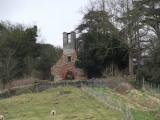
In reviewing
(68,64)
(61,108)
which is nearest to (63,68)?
(68,64)

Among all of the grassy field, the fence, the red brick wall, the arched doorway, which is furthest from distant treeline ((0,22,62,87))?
the fence

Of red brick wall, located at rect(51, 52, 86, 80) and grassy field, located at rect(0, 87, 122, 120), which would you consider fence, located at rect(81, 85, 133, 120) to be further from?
red brick wall, located at rect(51, 52, 86, 80)

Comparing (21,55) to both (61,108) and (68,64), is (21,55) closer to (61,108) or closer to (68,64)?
(68,64)

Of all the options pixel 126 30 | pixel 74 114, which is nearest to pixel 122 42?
pixel 126 30

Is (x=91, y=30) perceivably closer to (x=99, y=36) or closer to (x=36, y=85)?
(x=99, y=36)

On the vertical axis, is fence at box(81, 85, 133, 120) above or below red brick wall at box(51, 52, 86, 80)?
below

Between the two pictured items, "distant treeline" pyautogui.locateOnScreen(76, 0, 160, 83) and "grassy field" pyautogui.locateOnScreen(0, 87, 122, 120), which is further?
"distant treeline" pyautogui.locateOnScreen(76, 0, 160, 83)

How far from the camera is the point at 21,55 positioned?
8025cm

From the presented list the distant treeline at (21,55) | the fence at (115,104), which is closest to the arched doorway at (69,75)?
the distant treeline at (21,55)

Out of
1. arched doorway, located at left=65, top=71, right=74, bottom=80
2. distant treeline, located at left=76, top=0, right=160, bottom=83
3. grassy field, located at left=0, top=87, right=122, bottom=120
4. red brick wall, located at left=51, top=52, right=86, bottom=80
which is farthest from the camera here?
red brick wall, located at left=51, top=52, right=86, bottom=80

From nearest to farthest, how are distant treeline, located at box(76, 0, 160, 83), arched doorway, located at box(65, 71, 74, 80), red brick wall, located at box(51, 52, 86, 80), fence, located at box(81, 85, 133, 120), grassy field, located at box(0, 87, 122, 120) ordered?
1. fence, located at box(81, 85, 133, 120)
2. grassy field, located at box(0, 87, 122, 120)
3. distant treeline, located at box(76, 0, 160, 83)
4. arched doorway, located at box(65, 71, 74, 80)
5. red brick wall, located at box(51, 52, 86, 80)

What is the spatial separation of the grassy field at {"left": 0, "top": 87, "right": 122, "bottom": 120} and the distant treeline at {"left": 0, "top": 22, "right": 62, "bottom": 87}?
22.5 metres

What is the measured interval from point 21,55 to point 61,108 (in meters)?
41.5

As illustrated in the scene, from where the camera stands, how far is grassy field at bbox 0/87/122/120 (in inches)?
1282
